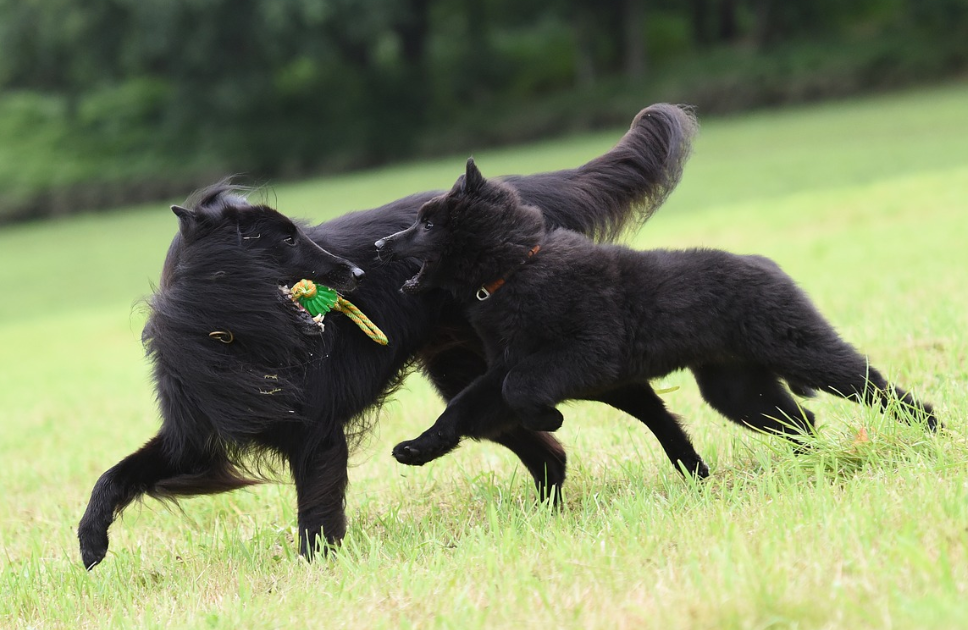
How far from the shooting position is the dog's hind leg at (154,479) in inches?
169

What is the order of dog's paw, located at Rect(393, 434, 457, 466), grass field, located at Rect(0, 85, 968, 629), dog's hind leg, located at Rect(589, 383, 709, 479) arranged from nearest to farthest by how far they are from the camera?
grass field, located at Rect(0, 85, 968, 629) < dog's paw, located at Rect(393, 434, 457, 466) < dog's hind leg, located at Rect(589, 383, 709, 479)

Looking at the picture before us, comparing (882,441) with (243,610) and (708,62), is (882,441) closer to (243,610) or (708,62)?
(243,610)

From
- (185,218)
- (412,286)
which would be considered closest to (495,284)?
(412,286)

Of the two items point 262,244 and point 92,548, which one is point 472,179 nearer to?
point 262,244

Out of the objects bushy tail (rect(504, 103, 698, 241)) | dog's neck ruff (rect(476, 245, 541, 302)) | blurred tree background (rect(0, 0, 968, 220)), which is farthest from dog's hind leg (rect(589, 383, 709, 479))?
blurred tree background (rect(0, 0, 968, 220))

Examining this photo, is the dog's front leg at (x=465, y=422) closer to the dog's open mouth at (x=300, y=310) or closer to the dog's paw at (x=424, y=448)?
the dog's paw at (x=424, y=448)

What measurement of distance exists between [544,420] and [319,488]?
98cm

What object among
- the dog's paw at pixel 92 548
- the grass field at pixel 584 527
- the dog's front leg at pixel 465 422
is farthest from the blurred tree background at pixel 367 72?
the dog's paw at pixel 92 548

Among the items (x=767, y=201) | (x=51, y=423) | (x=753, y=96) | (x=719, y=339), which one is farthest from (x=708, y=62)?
(x=719, y=339)

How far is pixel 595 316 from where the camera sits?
407 centimetres

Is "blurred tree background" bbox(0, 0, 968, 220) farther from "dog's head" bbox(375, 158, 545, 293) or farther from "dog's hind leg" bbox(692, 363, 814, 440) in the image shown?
"dog's head" bbox(375, 158, 545, 293)

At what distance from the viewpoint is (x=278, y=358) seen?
4332 millimetres

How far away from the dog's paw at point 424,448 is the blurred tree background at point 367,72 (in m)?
34.0

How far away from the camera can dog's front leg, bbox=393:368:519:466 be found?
4164mm
